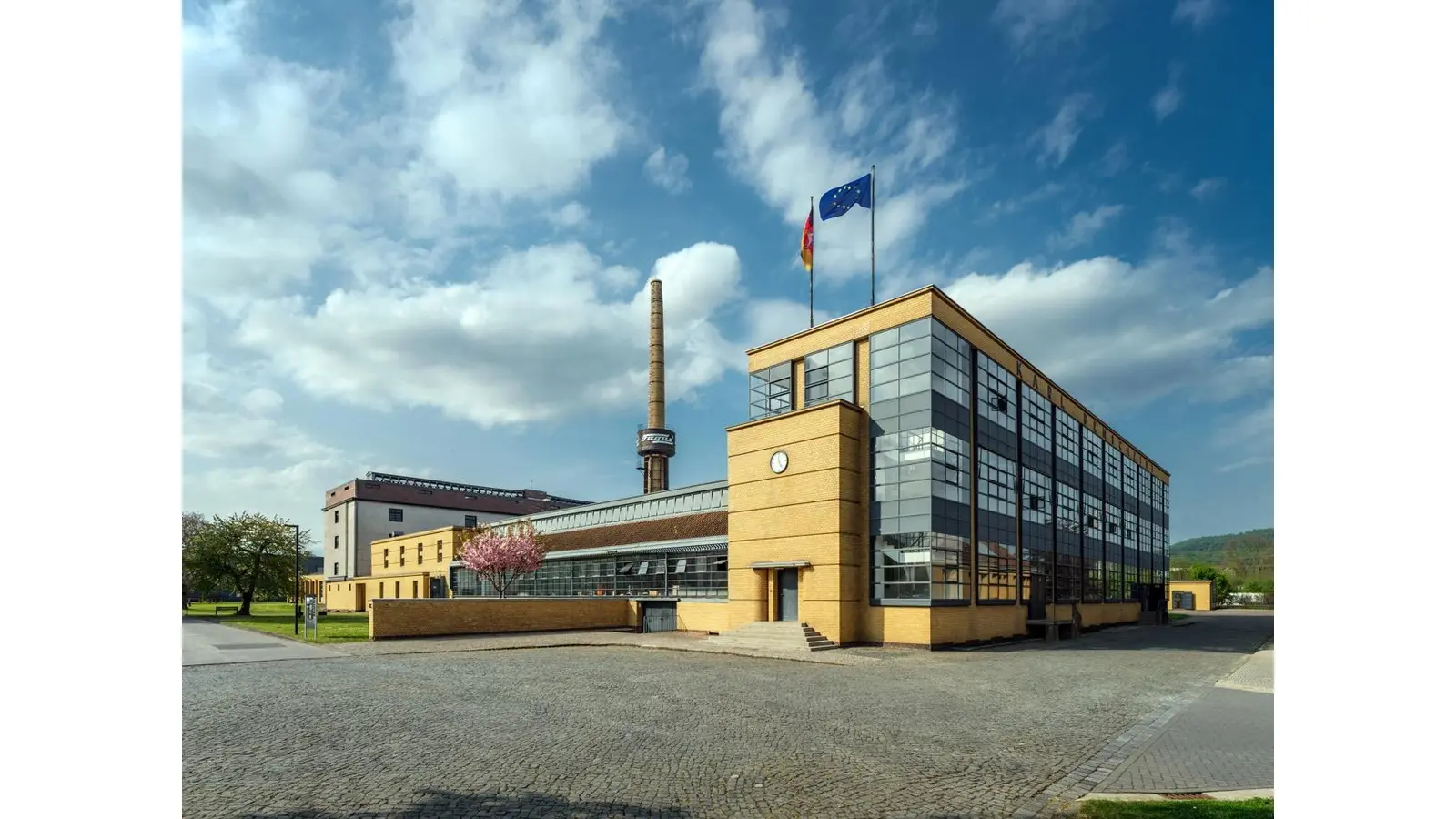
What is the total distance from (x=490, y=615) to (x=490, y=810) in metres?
25.9

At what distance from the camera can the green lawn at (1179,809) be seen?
21.9 ft

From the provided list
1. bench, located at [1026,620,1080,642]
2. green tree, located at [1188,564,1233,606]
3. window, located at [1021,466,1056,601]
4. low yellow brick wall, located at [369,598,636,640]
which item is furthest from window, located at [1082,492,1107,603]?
green tree, located at [1188,564,1233,606]

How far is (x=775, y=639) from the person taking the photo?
26.2 meters

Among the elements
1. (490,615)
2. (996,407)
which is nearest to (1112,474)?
(996,407)

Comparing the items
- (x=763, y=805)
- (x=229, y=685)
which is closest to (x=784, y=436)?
(x=229, y=685)

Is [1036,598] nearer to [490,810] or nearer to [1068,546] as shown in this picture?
[1068,546]

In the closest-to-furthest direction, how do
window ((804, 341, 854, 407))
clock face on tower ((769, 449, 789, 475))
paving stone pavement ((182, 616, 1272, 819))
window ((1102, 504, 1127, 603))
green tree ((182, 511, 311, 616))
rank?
paving stone pavement ((182, 616, 1272, 819)), clock face on tower ((769, 449, 789, 475)), window ((804, 341, 854, 407)), window ((1102, 504, 1127, 603)), green tree ((182, 511, 311, 616))

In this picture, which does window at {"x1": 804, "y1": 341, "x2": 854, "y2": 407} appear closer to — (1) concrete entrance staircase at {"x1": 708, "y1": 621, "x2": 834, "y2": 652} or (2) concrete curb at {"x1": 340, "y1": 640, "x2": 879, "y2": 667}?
(1) concrete entrance staircase at {"x1": 708, "y1": 621, "x2": 834, "y2": 652}

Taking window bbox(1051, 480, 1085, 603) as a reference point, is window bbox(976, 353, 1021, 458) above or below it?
above

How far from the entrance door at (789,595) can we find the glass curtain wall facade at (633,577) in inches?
166

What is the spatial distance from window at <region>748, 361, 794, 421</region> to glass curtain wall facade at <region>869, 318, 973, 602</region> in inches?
149

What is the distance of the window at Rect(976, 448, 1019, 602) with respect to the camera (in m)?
29.0

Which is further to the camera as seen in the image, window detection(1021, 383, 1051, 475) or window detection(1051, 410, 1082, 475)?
window detection(1051, 410, 1082, 475)

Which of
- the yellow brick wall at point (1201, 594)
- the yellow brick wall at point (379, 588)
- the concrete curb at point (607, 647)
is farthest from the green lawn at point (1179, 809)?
the yellow brick wall at point (1201, 594)
